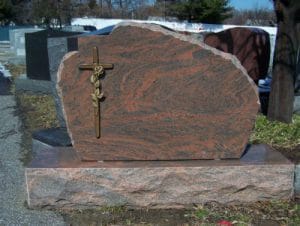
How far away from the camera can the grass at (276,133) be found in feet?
19.1

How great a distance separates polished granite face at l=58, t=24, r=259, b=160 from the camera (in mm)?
4273

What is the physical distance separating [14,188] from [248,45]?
5.88 metres

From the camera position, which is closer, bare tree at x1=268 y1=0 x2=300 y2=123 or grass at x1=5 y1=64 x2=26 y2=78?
bare tree at x1=268 y1=0 x2=300 y2=123

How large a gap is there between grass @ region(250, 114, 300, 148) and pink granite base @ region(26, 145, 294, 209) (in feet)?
4.67

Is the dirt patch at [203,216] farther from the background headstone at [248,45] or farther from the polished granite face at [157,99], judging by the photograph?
the background headstone at [248,45]

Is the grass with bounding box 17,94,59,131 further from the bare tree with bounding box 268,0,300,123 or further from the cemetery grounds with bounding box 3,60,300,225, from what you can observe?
the cemetery grounds with bounding box 3,60,300,225

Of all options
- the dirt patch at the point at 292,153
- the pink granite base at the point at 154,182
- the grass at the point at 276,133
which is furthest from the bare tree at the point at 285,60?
the pink granite base at the point at 154,182

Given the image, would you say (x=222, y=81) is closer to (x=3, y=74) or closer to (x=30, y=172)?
(x=30, y=172)

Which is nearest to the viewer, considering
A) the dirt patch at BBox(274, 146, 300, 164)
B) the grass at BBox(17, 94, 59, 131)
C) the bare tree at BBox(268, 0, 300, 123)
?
the dirt patch at BBox(274, 146, 300, 164)

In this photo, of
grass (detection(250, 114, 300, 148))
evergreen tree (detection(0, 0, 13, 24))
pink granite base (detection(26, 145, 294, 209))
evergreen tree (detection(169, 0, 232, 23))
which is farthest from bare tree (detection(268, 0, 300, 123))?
evergreen tree (detection(0, 0, 13, 24))

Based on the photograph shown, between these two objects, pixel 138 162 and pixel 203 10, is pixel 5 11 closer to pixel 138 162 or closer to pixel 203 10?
pixel 203 10

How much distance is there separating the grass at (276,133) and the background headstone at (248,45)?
2.34 metres

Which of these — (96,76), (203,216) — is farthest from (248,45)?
(203,216)

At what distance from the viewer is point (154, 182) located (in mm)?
4246
